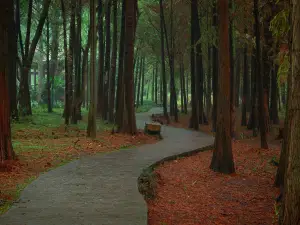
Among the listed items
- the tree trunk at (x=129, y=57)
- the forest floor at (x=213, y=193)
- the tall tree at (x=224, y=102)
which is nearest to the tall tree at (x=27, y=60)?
the tree trunk at (x=129, y=57)

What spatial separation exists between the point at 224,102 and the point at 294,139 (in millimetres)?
5874

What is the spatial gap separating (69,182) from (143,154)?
4.53 meters

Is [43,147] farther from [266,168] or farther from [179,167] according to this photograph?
[266,168]

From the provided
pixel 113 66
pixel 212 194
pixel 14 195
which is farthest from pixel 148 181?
pixel 113 66

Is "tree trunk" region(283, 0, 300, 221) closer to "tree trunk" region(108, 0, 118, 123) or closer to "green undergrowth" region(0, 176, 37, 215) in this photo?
"green undergrowth" region(0, 176, 37, 215)

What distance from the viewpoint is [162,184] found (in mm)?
9117

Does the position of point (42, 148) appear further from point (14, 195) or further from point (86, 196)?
point (86, 196)

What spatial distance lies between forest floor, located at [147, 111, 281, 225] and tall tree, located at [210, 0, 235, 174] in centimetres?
41

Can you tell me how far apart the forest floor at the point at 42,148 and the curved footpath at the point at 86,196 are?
343mm

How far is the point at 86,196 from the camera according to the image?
6.69 metres

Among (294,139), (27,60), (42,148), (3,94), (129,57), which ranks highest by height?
(27,60)

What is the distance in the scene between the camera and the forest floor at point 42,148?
781 cm

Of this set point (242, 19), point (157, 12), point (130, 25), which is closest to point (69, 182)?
point (130, 25)

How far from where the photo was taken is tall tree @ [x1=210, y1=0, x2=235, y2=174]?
34.4ft
